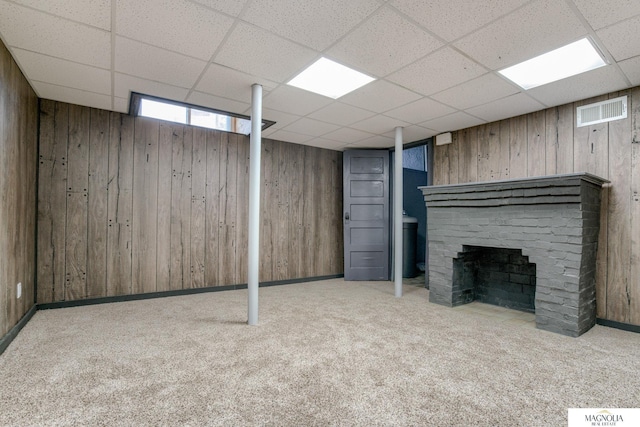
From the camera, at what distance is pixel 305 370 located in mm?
1975

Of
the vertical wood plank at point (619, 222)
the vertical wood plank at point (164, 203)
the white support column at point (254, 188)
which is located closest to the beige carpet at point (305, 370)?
the vertical wood plank at point (619, 222)

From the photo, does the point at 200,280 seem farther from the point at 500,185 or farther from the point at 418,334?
the point at 500,185

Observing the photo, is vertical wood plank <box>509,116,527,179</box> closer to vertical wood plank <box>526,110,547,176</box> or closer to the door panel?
vertical wood plank <box>526,110,547,176</box>

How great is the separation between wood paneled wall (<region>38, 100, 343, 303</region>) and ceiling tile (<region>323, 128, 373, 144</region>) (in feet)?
2.24

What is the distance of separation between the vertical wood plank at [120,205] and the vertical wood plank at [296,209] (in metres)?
2.20

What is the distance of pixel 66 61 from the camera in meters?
Result: 2.56

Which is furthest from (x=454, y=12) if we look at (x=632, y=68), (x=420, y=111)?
(x=632, y=68)

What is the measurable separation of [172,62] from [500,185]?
316 cm

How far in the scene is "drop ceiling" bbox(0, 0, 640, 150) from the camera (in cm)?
193

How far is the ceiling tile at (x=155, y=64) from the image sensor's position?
2365 mm

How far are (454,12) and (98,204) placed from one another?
391 cm

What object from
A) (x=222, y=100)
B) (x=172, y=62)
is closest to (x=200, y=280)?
(x=222, y=100)

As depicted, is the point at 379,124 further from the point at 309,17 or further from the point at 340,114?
the point at 309,17

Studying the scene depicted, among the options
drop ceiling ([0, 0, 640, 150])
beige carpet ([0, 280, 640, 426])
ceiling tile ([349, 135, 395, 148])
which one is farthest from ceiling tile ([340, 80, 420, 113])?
beige carpet ([0, 280, 640, 426])
